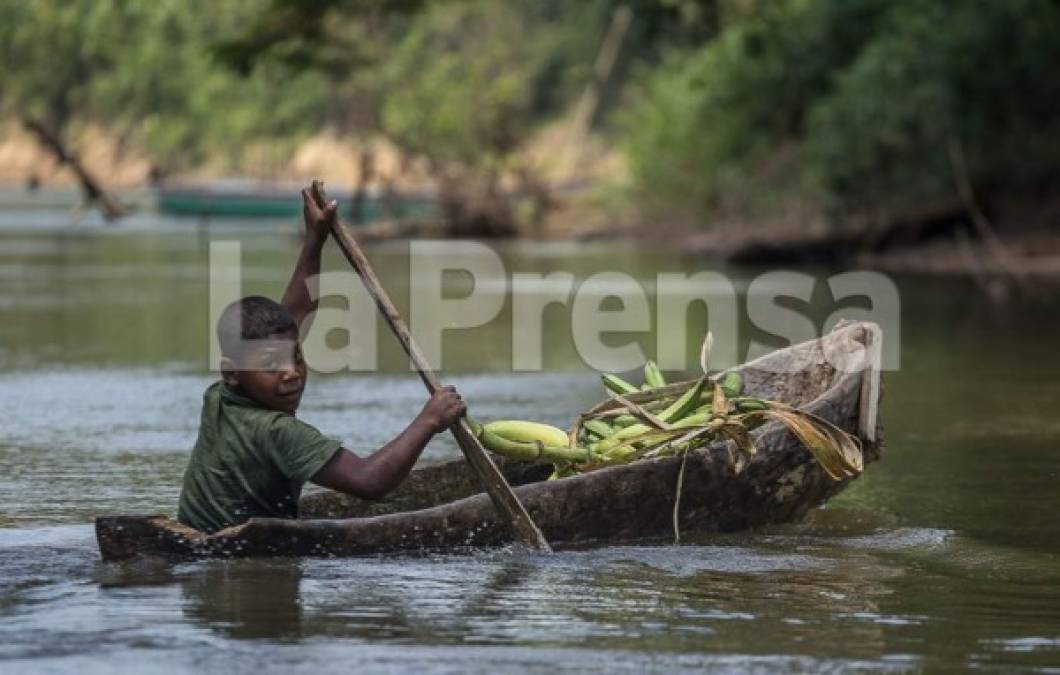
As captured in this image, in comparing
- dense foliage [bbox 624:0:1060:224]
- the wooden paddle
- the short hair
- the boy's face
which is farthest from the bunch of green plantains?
dense foliage [bbox 624:0:1060:224]

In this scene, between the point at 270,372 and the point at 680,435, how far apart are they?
6.51 feet

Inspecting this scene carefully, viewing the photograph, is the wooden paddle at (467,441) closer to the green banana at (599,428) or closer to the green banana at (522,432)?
the green banana at (522,432)

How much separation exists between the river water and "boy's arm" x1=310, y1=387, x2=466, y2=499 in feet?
1.27

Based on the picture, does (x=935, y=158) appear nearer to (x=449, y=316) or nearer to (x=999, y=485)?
(x=449, y=316)

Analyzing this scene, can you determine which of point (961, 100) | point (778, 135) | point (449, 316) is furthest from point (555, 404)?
point (778, 135)

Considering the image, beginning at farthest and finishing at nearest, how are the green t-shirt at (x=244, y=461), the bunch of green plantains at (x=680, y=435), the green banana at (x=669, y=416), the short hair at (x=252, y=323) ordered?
1. the green banana at (x=669, y=416)
2. the bunch of green plantains at (x=680, y=435)
3. the green t-shirt at (x=244, y=461)
4. the short hair at (x=252, y=323)

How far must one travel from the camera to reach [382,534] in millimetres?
7836

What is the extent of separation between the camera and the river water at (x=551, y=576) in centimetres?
662

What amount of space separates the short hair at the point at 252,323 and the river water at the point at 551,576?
2.83 feet

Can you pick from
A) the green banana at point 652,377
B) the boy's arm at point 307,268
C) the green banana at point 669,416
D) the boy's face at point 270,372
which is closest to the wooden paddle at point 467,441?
the boy's arm at point 307,268

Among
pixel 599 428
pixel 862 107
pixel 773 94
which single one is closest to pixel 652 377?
pixel 599 428

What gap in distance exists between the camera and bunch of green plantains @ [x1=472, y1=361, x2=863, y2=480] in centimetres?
862

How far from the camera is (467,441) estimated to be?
7.88 meters

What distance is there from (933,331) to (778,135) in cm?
1614
